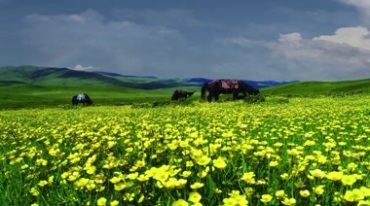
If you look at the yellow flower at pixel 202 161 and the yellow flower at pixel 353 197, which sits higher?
the yellow flower at pixel 202 161

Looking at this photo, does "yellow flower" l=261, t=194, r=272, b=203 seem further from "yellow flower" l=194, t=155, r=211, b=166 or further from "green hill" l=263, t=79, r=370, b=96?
"green hill" l=263, t=79, r=370, b=96

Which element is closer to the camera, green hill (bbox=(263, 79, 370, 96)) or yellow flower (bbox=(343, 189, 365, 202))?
yellow flower (bbox=(343, 189, 365, 202))

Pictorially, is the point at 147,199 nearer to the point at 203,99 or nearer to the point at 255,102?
the point at 255,102

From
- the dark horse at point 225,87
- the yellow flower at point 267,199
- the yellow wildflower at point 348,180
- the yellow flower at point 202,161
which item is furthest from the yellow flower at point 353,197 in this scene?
the dark horse at point 225,87

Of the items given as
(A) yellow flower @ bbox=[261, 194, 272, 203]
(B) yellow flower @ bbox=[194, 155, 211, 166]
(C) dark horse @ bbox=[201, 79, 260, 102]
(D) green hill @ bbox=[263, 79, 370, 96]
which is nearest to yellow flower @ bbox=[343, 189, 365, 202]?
(A) yellow flower @ bbox=[261, 194, 272, 203]

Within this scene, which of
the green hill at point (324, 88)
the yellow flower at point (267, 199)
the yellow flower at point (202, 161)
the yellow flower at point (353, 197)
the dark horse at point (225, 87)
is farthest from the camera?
the green hill at point (324, 88)

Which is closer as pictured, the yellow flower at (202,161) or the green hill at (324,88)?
the yellow flower at (202,161)

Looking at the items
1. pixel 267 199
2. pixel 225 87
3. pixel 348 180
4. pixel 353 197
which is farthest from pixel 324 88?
pixel 353 197

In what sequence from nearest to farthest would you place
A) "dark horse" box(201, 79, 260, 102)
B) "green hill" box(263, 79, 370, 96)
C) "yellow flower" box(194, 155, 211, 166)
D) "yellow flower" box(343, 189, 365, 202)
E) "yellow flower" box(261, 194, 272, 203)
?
1. "yellow flower" box(343, 189, 365, 202)
2. "yellow flower" box(261, 194, 272, 203)
3. "yellow flower" box(194, 155, 211, 166)
4. "dark horse" box(201, 79, 260, 102)
5. "green hill" box(263, 79, 370, 96)

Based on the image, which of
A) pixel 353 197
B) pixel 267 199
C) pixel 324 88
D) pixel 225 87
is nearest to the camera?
pixel 353 197

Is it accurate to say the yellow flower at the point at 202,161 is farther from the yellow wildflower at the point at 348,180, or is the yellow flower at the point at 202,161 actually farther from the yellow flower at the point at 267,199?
the yellow wildflower at the point at 348,180

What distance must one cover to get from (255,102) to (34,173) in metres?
28.9

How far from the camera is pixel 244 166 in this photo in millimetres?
5305

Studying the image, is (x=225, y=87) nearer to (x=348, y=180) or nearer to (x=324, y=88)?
Answer: (x=348, y=180)
